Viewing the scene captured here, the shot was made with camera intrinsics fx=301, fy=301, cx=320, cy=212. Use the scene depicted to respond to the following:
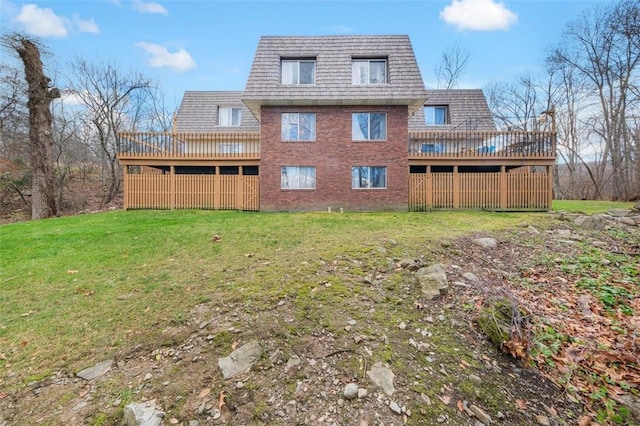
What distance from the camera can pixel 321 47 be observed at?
15.0 meters

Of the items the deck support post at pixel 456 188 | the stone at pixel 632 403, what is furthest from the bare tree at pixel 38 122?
the stone at pixel 632 403

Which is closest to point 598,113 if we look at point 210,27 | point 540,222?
point 540,222

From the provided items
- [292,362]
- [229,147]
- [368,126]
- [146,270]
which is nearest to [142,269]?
[146,270]

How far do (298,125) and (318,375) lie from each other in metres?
12.7

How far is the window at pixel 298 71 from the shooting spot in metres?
14.7

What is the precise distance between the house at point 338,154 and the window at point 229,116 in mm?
6711

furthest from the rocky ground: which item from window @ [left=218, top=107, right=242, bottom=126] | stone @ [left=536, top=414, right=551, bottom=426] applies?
window @ [left=218, top=107, right=242, bottom=126]

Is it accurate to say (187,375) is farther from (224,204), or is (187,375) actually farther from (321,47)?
(321,47)

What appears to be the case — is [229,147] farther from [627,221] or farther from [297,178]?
[627,221]

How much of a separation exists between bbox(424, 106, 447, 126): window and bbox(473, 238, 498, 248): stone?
572 inches

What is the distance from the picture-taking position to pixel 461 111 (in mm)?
19781

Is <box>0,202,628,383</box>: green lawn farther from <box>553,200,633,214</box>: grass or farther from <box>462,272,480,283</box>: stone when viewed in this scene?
<box>553,200,633,214</box>: grass

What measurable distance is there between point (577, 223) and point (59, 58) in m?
24.6

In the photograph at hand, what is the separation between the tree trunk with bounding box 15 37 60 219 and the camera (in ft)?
48.0
